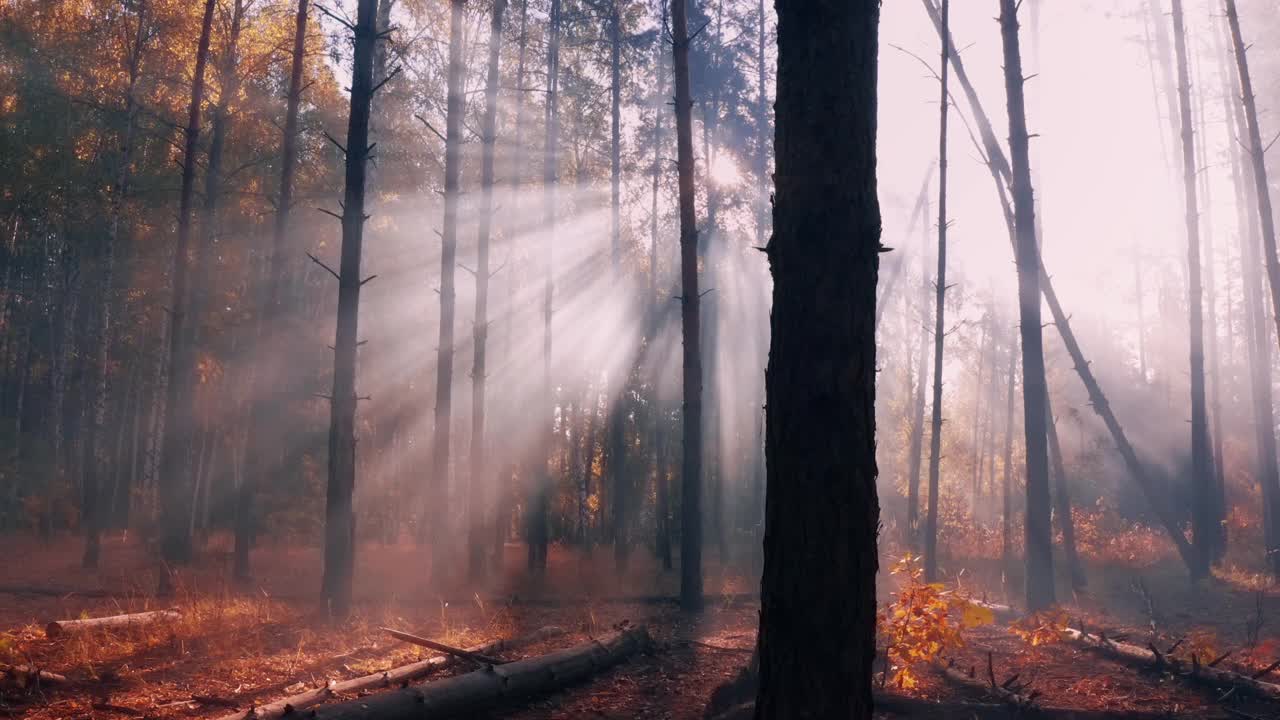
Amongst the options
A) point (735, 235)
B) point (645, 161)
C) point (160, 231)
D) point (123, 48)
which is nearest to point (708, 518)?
point (735, 235)

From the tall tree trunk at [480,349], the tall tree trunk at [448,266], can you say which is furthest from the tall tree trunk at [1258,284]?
the tall tree trunk at [448,266]

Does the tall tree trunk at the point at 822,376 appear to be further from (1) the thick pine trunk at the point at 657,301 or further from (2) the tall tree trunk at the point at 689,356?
(1) the thick pine trunk at the point at 657,301

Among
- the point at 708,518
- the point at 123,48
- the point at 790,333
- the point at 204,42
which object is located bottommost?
the point at 708,518

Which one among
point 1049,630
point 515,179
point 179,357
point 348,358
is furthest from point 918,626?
point 515,179

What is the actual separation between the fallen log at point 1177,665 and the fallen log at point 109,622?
10.9m

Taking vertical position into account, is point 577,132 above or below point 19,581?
above

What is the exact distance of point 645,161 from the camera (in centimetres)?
2595

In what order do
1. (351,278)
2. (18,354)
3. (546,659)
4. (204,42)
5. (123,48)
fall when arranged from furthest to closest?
(18,354) < (123,48) < (204,42) < (351,278) < (546,659)

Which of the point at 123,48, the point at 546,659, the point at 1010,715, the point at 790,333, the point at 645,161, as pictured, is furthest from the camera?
the point at 645,161

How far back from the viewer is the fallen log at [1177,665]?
7.15 metres

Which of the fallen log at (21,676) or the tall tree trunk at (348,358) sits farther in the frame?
the tall tree trunk at (348,358)

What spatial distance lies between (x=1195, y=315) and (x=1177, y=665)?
14306mm

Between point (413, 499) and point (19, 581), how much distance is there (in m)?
14.9

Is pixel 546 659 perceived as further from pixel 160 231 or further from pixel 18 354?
pixel 18 354
